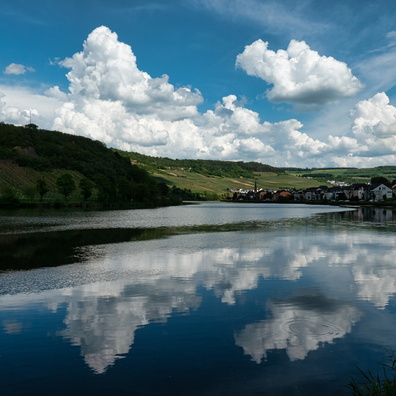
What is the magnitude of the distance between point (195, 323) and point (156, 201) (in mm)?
177614

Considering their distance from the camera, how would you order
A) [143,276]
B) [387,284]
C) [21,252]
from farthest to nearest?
[21,252]
[143,276]
[387,284]

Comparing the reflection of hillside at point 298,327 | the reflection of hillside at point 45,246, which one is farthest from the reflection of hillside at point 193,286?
the reflection of hillside at point 45,246

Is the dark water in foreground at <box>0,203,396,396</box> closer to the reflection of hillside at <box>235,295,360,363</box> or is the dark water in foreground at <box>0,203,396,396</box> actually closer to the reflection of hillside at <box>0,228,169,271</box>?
the reflection of hillside at <box>235,295,360,363</box>

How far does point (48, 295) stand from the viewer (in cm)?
2020

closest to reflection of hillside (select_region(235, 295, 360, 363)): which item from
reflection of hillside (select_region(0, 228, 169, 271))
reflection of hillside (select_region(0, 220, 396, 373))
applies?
reflection of hillside (select_region(0, 220, 396, 373))

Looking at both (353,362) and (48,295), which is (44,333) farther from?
(353,362)

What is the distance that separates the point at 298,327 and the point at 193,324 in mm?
4411

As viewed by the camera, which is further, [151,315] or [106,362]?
[151,315]

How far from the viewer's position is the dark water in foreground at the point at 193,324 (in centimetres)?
1097

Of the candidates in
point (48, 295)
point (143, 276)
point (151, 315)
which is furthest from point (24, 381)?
point (143, 276)

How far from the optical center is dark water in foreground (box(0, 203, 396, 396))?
10969 millimetres

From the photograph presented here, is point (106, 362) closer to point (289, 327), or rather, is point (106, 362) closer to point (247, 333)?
point (247, 333)

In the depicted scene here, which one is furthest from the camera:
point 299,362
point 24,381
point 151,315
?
point 151,315

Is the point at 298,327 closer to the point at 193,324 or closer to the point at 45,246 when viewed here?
the point at 193,324
